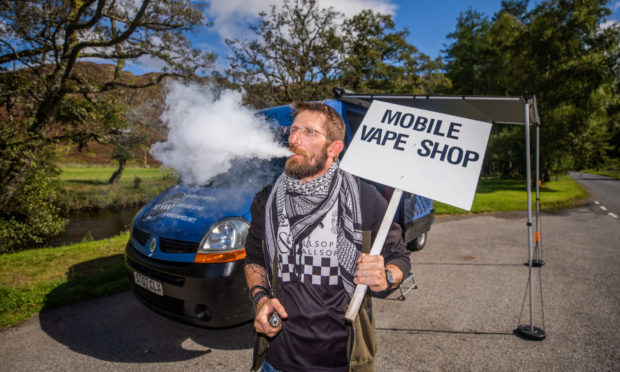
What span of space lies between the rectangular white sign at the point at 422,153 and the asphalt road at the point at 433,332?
1.95 metres

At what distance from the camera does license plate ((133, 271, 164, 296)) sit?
9.41ft

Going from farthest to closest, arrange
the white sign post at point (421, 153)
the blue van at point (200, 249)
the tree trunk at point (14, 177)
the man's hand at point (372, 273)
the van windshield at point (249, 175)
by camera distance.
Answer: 1. the tree trunk at point (14, 177)
2. the van windshield at point (249, 175)
3. the blue van at point (200, 249)
4. the white sign post at point (421, 153)
5. the man's hand at point (372, 273)

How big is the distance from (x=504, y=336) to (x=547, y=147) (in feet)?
72.1

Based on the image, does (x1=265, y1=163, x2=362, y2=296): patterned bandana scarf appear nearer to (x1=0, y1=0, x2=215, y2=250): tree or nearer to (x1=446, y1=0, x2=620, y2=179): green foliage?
(x1=0, y1=0, x2=215, y2=250): tree

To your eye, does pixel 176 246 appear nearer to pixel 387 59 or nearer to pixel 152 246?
pixel 152 246

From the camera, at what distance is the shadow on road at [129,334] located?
3.00 m

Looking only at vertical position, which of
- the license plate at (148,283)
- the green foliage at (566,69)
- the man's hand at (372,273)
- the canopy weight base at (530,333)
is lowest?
the canopy weight base at (530,333)

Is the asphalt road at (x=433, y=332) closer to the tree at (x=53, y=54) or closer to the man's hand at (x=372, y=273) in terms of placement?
the man's hand at (x=372, y=273)

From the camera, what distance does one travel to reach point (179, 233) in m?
2.94

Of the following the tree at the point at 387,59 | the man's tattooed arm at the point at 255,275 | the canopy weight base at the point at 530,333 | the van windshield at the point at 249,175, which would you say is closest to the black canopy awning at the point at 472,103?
the van windshield at the point at 249,175

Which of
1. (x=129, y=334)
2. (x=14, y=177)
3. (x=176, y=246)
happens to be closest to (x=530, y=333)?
(x=176, y=246)

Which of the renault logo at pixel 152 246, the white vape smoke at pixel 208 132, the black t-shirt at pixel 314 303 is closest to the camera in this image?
the black t-shirt at pixel 314 303

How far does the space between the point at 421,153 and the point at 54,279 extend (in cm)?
540

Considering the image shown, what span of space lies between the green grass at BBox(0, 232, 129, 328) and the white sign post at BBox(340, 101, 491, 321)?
4.30 m
